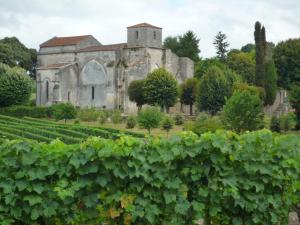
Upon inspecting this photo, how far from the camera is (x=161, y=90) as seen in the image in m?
63.0

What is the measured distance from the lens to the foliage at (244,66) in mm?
80625

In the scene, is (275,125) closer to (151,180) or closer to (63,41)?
(151,180)

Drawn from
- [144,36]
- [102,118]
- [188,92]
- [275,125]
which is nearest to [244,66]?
[144,36]

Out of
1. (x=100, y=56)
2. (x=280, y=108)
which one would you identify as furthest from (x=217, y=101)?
(x=100, y=56)

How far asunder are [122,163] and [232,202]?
1702mm

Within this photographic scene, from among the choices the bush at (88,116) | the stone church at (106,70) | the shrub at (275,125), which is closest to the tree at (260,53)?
the shrub at (275,125)

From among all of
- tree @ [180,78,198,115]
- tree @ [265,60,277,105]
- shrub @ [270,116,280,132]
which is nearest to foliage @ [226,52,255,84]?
tree @ [180,78,198,115]

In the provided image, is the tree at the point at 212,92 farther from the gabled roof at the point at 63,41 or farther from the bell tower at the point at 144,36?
the gabled roof at the point at 63,41

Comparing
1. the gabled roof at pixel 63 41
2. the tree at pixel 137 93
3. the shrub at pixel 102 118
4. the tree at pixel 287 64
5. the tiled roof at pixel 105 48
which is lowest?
the shrub at pixel 102 118

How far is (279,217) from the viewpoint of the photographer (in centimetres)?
900

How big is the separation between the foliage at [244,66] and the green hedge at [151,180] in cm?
7195

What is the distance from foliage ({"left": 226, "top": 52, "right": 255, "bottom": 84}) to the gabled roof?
20048 mm

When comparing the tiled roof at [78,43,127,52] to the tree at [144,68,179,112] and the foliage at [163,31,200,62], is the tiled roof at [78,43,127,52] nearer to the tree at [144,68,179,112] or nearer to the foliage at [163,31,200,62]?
the tree at [144,68,179,112]

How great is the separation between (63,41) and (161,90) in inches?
1015
